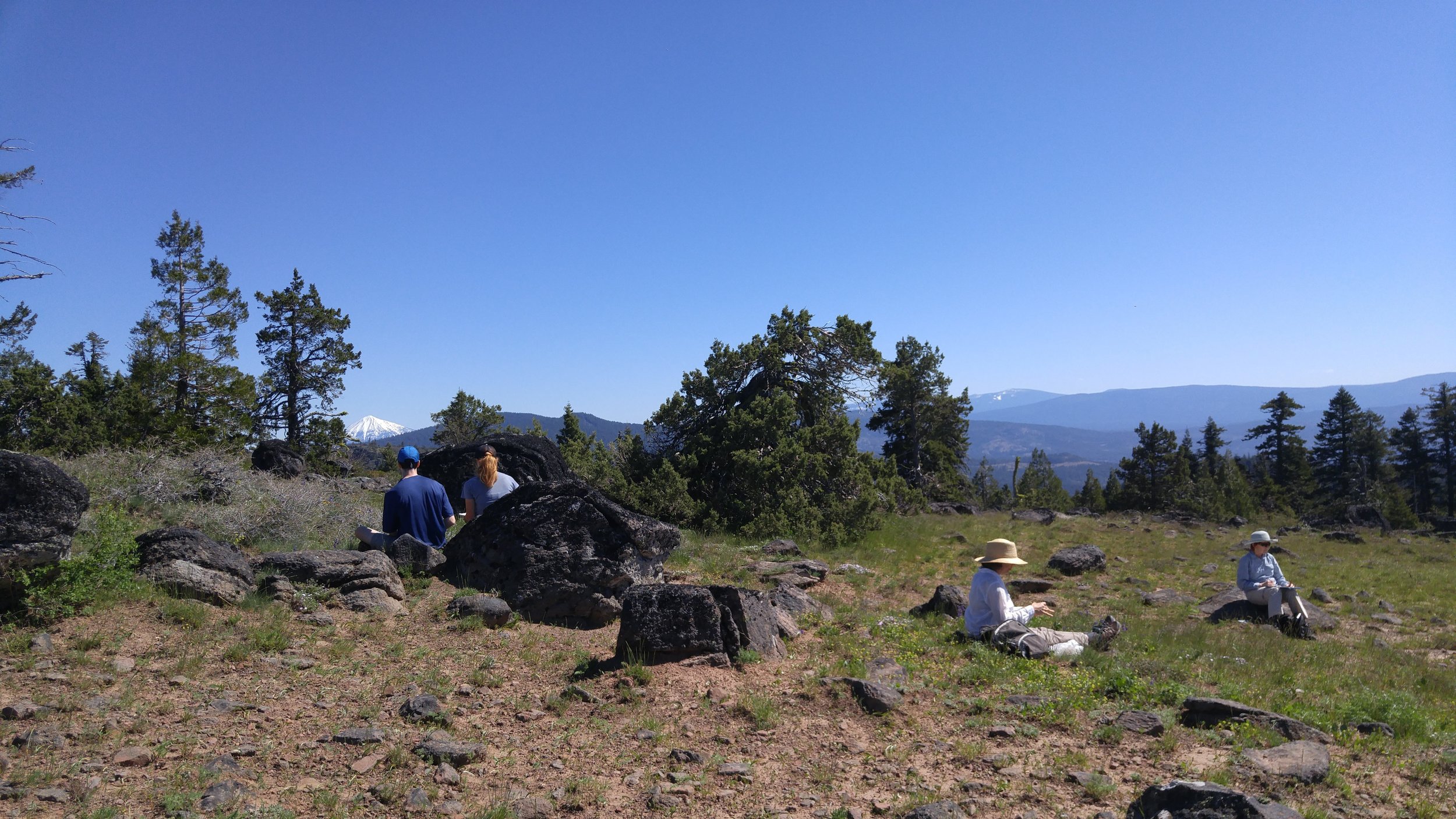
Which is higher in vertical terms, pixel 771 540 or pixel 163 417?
pixel 163 417

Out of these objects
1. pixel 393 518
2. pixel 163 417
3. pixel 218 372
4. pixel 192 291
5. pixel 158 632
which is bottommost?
pixel 158 632

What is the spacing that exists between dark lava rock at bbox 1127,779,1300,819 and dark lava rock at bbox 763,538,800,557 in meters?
10.6

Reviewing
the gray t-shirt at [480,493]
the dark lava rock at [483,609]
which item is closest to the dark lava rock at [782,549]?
the gray t-shirt at [480,493]

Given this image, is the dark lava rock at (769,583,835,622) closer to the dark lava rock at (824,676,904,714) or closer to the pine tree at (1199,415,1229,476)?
the dark lava rock at (824,676,904,714)

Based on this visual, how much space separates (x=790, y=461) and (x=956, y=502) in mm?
21431

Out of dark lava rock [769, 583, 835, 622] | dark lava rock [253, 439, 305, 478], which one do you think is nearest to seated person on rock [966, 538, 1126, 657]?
dark lava rock [769, 583, 835, 622]

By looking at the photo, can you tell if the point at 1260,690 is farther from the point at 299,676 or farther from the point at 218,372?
the point at 218,372

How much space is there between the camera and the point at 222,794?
4.32 m

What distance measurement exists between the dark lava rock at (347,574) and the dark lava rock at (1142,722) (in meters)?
7.41

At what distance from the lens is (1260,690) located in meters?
7.38

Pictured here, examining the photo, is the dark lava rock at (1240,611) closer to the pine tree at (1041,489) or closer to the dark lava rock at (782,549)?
the dark lava rock at (782,549)

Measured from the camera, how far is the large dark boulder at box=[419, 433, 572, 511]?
15.1 m

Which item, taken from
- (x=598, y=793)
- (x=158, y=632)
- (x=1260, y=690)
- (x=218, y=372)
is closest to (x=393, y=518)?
(x=158, y=632)

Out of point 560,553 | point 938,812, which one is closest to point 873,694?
point 938,812
